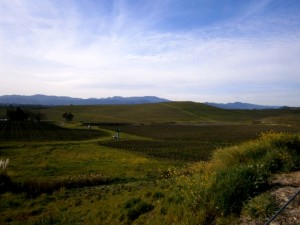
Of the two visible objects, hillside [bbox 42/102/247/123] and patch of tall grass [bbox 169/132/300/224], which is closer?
patch of tall grass [bbox 169/132/300/224]

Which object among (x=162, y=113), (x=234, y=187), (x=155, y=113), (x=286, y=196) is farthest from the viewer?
(x=155, y=113)

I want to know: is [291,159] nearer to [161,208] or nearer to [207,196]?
[207,196]

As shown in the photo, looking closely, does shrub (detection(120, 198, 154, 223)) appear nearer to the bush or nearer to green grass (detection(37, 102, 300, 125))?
the bush

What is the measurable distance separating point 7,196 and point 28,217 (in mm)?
5014

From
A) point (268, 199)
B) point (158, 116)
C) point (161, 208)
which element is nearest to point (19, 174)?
point (161, 208)

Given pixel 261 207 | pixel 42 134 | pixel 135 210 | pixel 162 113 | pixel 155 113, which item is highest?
pixel 261 207

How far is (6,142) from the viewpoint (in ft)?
195

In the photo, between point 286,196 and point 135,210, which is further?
point 135,210

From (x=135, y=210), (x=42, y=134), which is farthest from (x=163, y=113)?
(x=135, y=210)

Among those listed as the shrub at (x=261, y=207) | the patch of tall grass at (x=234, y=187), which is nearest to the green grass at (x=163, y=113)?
the patch of tall grass at (x=234, y=187)

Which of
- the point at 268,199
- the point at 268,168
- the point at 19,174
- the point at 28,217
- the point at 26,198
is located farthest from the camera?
the point at 19,174

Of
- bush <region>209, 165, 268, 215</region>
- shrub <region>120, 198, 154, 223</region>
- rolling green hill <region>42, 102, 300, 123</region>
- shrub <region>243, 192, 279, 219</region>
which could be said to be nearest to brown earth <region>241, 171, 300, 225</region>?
shrub <region>243, 192, 279, 219</region>

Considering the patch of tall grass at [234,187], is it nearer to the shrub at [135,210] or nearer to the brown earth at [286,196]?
the brown earth at [286,196]

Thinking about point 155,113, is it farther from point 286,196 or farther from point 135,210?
point 286,196
